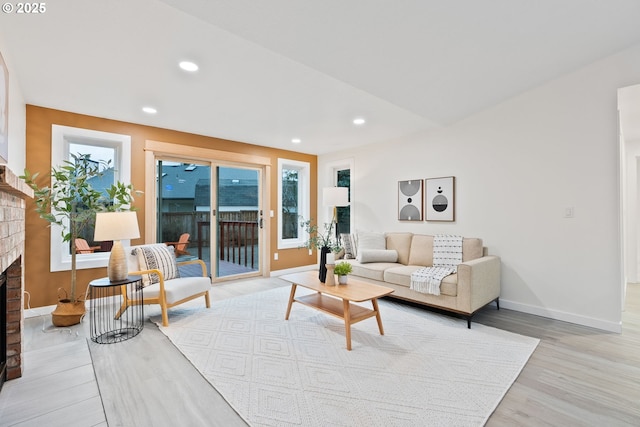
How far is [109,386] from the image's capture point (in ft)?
6.42

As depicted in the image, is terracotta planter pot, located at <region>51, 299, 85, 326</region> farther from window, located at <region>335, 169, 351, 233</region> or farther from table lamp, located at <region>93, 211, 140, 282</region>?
window, located at <region>335, 169, 351, 233</region>

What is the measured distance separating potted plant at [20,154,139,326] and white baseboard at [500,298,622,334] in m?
4.72

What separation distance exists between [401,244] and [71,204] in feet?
13.5

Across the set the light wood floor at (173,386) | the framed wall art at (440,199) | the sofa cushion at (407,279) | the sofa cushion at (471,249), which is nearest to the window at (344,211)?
the framed wall art at (440,199)

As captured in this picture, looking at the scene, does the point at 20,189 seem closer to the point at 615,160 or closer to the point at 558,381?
the point at 558,381

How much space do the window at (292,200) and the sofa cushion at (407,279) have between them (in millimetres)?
2442

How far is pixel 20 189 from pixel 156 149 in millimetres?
2579

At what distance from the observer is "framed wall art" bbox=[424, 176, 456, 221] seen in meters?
4.06

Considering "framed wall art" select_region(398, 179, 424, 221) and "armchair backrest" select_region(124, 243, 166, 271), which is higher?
"framed wall art" select_region(398, 179, 424, 221)

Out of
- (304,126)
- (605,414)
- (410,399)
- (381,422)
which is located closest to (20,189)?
(381,422)

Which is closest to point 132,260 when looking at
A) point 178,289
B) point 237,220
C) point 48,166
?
point 178,289

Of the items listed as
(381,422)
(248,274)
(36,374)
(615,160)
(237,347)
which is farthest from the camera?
(248,274)

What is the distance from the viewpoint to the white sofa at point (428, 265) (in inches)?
117

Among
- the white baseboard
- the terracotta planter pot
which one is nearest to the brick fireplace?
the terracotta planter pot
